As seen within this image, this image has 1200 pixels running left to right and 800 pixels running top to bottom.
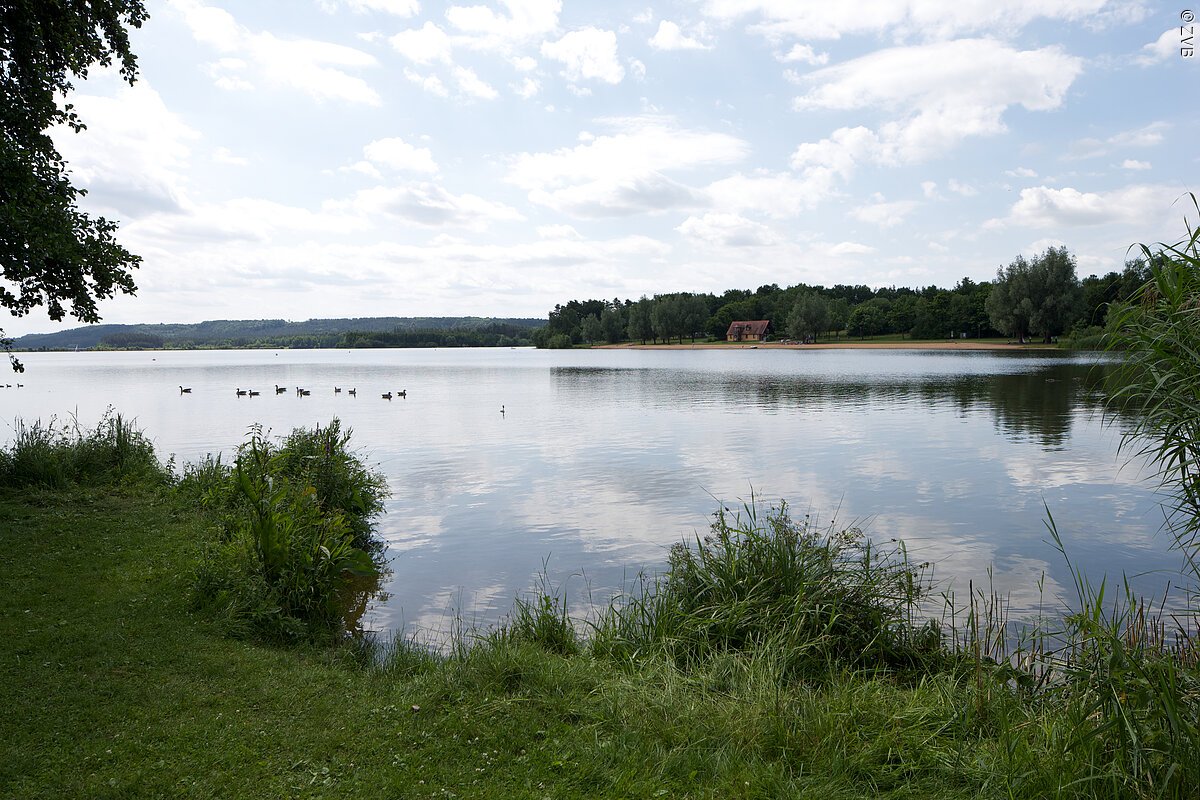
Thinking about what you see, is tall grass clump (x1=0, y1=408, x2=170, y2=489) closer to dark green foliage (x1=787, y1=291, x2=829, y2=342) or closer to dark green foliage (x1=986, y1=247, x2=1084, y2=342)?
dark green foliage (x1=986, y1=247, x2=1084, y2=342)

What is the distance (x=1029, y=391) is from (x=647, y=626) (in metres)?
38.8

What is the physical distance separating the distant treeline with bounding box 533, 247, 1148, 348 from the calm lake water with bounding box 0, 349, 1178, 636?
35618 millimetres

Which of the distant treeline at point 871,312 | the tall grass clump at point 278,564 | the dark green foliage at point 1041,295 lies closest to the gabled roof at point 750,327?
the distant treeline at point 871,312

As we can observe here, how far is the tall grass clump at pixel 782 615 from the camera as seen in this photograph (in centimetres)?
759

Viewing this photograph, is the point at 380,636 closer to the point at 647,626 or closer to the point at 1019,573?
the point at 647,626

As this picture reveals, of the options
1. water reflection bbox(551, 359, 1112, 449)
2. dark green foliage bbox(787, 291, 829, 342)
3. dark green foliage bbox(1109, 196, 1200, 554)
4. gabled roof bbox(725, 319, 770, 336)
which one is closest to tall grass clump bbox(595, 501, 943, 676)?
dark green foliage bbox(1109, 196, 1200, 554)

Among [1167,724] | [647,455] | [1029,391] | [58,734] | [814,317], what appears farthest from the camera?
[814,317]

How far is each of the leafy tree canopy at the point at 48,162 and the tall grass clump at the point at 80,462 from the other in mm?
3146

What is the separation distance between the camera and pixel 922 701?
6.32 meters

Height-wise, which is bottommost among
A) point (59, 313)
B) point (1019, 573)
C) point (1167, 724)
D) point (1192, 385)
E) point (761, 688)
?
point (1019, 573)

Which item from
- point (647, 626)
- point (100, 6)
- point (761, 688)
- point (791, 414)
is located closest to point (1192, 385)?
point (761, 688)

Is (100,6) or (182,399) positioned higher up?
(100,6)

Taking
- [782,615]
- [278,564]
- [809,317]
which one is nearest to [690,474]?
[782,615]

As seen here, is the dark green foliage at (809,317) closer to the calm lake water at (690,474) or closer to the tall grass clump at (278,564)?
the calm lake water at (690,474)
